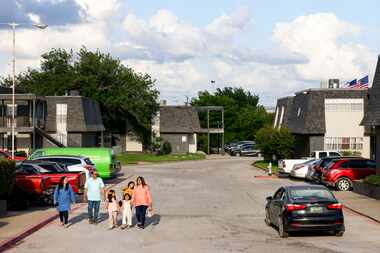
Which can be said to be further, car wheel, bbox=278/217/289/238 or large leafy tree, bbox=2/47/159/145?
large leafy tree, bbox=2/47/159/145

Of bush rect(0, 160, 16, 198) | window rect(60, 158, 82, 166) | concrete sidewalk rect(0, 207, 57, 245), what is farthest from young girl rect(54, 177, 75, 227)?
window rect(60, 158, 82, 166)

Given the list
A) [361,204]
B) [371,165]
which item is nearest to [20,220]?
[361,204]

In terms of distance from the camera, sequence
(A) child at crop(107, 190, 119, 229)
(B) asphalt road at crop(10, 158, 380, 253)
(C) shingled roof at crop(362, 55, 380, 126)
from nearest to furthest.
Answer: (B) asphalt road at crop(10, 158, 380, 253) < (A) child at crop(107, 190, 119, 229) < (C) shingled roof at crop(362, 55, 380, 126)

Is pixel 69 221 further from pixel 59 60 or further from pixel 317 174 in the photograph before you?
pixel 59 60

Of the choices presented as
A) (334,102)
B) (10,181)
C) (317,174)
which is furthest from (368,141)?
(10,181)

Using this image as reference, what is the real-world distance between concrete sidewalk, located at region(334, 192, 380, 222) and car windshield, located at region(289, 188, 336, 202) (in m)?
4.23

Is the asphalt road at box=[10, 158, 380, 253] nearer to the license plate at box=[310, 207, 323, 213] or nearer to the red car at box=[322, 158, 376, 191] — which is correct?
the license plate at box=[310, 207, 323, 213]

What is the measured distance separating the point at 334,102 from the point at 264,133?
6.06 metres

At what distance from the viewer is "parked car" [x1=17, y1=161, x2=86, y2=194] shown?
3062 cm

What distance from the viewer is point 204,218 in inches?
1012

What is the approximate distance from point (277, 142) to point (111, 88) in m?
33.0

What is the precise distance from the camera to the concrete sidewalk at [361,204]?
26.5 metres

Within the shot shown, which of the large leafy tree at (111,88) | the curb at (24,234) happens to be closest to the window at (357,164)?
the curb at (24,234)

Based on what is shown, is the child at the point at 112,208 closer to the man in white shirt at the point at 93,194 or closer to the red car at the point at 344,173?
the man in white shirt at the point at 93,194
